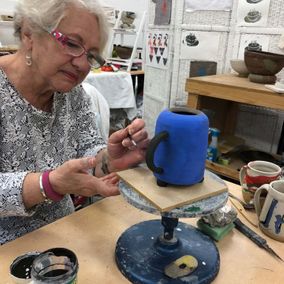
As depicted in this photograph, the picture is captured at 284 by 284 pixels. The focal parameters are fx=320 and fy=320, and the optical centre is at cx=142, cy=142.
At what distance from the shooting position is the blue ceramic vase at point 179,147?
58 centimetres

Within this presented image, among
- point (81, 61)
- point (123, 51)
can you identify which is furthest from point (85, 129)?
point (123, 51)

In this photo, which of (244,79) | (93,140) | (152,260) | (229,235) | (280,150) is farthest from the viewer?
(280,150)

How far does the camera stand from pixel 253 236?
2.58 ft

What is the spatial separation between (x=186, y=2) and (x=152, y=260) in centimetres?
184

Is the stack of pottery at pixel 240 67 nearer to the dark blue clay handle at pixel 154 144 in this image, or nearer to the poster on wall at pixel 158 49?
the poster on wall at pixel 158 49

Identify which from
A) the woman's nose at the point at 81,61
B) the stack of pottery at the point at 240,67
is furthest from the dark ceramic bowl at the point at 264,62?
the woman's nose at the point at 81,61

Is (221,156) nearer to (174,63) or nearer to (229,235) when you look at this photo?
(174,63)

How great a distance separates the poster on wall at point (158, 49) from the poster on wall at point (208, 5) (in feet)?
0.83

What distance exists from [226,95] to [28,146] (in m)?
1.05

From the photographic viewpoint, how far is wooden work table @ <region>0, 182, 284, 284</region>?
652mm

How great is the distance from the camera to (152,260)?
676mm

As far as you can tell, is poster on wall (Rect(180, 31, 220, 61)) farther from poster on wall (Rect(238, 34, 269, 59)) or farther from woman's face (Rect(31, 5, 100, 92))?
woman's face (Rect(31, 5, 100, 92))

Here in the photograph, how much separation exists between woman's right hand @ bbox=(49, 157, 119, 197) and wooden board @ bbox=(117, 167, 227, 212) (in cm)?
9

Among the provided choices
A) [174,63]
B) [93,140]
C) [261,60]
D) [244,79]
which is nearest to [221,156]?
[244,79]
